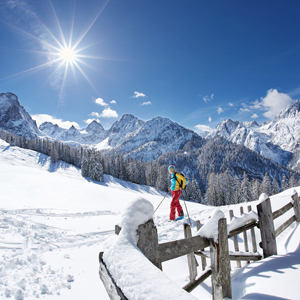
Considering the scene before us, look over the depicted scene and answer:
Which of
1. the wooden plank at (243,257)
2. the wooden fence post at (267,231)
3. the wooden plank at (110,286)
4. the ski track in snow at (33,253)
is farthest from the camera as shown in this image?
the wooden fence post at (267,231)

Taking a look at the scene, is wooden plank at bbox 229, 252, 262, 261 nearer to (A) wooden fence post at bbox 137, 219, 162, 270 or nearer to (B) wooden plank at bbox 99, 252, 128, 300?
(A) wooden fence post at bbox 137, 219, 162, 270

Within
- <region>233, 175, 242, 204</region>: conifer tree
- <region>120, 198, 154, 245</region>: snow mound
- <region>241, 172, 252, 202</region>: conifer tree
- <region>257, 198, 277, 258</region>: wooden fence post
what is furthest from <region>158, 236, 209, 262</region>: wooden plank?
<region>233, 175, 242, 204</region>: conifer tree

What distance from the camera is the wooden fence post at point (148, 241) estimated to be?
6.44 feet

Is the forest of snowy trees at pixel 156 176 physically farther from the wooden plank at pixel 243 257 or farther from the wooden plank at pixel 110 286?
the wooden plank at pixel 110 286

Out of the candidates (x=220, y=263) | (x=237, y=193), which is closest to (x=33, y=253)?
(x=220, y=263)

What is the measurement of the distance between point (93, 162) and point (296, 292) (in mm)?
54784

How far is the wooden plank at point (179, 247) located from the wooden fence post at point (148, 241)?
0.33 ft

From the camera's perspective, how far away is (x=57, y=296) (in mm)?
3795

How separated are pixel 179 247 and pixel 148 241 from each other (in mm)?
621

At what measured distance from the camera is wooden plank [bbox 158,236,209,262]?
218 centimetres

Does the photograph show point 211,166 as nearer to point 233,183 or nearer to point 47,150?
point 233,183

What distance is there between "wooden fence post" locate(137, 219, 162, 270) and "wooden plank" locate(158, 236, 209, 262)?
10 cm

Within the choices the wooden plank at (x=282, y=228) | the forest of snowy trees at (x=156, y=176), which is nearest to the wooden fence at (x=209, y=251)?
the wooden plank at (x=282, y=228)

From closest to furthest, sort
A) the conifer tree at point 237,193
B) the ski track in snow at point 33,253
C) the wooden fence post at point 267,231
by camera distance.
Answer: the ski track in snow at point 33,253, the wooden fence post at point 267,231, the conifer tree at point 237,193
